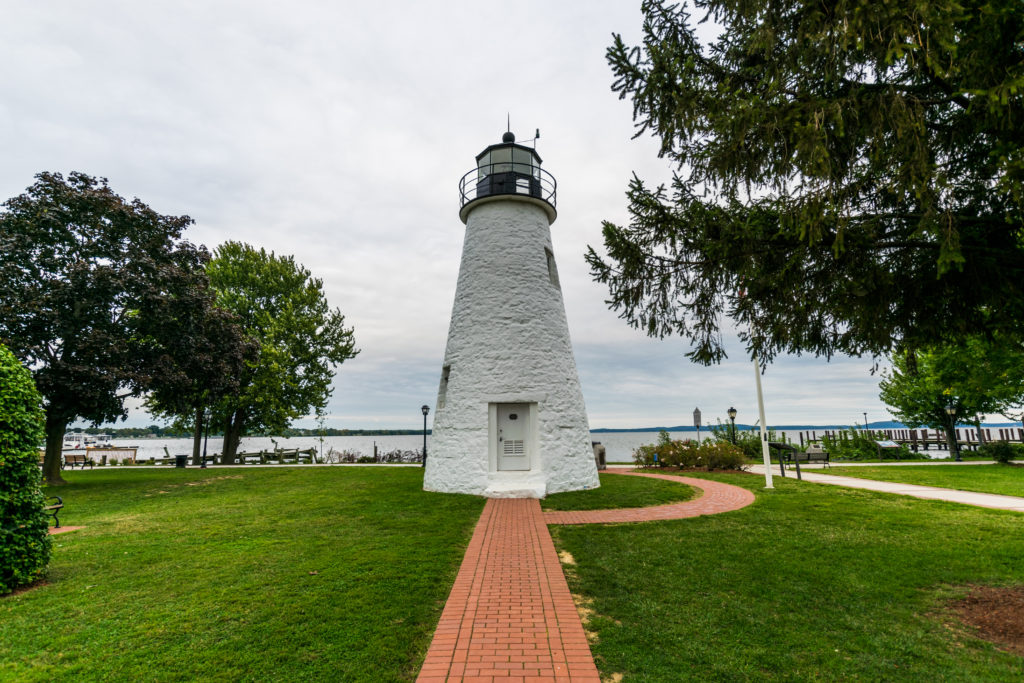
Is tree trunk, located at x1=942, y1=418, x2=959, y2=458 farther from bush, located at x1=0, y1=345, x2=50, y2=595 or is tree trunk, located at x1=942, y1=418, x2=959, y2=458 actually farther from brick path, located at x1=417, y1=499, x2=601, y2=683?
bush, located at x1=0, y1=345, x2=50, y2=595

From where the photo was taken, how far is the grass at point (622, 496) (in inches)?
420

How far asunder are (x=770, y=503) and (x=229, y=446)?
85.8 feet

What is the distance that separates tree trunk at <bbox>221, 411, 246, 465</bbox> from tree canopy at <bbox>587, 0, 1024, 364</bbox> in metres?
24.6

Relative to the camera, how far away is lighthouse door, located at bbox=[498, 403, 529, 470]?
1252 centimetres

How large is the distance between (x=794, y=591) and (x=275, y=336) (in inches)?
966

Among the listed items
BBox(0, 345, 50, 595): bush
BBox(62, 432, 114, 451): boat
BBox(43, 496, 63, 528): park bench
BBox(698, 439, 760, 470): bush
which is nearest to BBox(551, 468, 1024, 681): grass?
BBox(0, 345, 50, 595): bush

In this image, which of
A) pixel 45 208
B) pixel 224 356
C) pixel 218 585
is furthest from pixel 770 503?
pixel 45 208

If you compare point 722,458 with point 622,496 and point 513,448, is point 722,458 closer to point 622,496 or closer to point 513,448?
point 622,496

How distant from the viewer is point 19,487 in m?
5.54

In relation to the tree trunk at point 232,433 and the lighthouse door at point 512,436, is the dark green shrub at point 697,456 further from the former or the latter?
the tree trunk at point 232,433

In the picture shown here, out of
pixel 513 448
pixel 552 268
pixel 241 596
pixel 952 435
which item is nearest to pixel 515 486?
pixel 513 448

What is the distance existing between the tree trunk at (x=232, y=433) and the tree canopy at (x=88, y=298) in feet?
28.2

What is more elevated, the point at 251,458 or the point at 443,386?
the point at 443,386

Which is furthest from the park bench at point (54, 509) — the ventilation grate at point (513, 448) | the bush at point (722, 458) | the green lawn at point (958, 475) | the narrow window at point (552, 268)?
the green lawn at point (958, 475)
